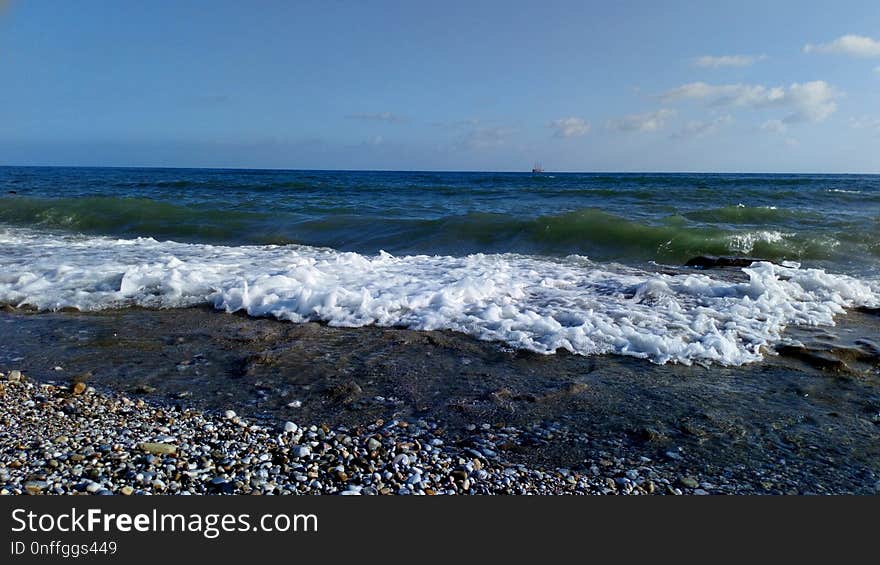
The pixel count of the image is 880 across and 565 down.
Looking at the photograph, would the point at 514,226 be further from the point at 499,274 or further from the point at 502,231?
the point at 499,274

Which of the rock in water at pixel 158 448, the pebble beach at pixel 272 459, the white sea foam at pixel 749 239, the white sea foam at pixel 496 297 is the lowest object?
the pebble beach at pixel 272 459

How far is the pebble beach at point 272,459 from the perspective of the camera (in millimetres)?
2793

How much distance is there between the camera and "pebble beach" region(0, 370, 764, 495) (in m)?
2.79

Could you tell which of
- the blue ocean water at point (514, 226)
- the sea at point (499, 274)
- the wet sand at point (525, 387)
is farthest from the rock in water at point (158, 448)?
the blue ocean water at point (514, 226)

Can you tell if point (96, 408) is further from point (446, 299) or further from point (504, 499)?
point (446, 299)

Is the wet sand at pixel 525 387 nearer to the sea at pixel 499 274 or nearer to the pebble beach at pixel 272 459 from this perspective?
the pebble beach at pixel 272 459

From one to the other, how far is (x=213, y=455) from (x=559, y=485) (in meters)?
1.88

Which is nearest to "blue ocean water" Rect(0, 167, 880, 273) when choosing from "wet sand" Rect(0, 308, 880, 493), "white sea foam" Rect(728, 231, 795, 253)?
"white sea foam" Rect(728, 231, 795, 253)

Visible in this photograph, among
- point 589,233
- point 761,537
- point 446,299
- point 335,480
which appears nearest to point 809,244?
point 589,233

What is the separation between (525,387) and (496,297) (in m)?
2.46

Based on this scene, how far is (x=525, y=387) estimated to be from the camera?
13.7 ft

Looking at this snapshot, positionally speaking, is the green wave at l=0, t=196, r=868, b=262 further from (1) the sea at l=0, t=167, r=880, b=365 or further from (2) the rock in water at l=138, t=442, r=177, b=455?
(2) the rock in water at l=138, t=442, r=177, b=455

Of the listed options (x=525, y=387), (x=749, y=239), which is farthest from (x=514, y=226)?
(x=525, y=387)

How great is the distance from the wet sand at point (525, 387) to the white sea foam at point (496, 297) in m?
0.33
